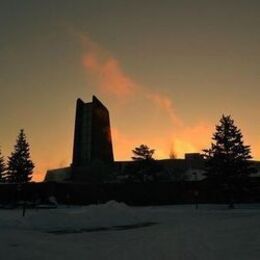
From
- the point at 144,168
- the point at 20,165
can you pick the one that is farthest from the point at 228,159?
the point at 20,165

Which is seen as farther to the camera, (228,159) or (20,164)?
→ (20,164)

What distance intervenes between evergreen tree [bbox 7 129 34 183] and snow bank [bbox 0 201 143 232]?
42.1 meters

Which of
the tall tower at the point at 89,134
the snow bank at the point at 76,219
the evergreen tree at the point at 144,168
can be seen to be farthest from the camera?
the tall tower at the point at 89,134

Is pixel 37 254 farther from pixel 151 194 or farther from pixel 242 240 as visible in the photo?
pixel 151 194

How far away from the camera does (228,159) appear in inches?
1989

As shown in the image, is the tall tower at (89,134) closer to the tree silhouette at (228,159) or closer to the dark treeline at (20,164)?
the dark treeline at (20,164)

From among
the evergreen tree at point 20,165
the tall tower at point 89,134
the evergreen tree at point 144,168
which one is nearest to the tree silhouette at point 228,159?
the evergreen tree at point 144,168

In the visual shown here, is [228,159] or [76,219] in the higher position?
[228,159]

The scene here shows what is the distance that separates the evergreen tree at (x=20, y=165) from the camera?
232ft

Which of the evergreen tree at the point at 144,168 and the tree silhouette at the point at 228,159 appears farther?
the evergreen tree at the point at 144,168

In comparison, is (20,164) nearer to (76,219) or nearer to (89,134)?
(89,134)

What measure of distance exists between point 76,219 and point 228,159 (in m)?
27.6

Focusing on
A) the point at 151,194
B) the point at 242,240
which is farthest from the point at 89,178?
the point at 242,240

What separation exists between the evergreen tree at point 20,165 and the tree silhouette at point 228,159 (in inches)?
1230
